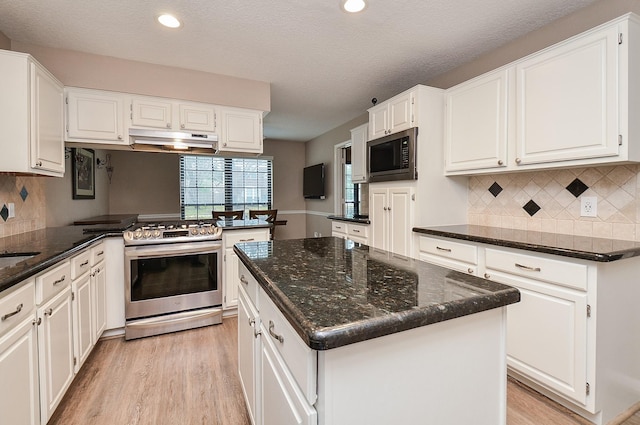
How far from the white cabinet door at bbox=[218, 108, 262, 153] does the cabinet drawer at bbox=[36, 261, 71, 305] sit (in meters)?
1.70

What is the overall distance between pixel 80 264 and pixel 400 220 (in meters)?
2.51

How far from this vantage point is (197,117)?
2965mm

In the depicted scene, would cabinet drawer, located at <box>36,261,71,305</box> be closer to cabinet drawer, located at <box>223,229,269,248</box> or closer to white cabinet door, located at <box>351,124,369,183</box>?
cabinet drawer, located at <box>223,229,269,248</box>

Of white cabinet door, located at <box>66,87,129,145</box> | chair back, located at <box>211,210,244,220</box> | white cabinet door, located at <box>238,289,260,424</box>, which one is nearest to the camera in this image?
white cabinet door, located at <box>238,289,260,424</box>

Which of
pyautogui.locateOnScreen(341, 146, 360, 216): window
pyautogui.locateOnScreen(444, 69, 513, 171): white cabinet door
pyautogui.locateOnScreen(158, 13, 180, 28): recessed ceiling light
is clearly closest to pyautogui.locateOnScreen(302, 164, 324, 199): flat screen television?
pyautogui.locateOnScreen(341, 146, 360, 216): window

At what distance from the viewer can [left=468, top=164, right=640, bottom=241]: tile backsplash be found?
5.97ft

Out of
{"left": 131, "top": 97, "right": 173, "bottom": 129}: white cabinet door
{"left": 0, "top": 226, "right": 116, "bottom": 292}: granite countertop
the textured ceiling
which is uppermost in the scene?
the textured ceiling

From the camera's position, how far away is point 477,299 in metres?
0.86

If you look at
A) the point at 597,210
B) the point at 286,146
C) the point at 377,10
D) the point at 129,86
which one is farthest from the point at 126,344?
the point at 286,146

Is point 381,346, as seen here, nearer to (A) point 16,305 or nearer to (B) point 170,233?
(A) point 16,305

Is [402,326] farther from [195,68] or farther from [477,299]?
[195,68]

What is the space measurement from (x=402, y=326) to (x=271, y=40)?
7.79 feet

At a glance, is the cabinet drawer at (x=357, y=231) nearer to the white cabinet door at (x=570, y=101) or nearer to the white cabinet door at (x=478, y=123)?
the white cabinet door at (x=478, y=123)

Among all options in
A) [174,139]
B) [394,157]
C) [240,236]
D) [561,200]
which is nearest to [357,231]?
[394,157]
